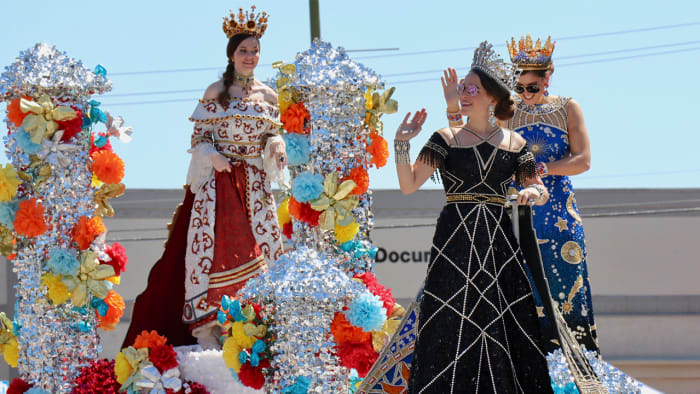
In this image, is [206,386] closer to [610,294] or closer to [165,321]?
[165,321]

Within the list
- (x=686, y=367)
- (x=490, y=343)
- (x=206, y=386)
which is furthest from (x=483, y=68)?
(x=686, y=367)

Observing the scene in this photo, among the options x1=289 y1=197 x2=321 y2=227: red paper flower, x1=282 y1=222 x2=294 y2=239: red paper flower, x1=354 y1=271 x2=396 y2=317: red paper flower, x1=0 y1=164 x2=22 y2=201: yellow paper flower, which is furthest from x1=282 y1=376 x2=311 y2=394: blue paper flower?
x1=0 y1=164 x2=22 y2=201: yellow paper flower

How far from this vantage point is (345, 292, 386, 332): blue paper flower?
6383 millimetres

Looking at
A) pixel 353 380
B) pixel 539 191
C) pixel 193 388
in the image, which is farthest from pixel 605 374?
pixel 193 388

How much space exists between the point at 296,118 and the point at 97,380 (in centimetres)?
211

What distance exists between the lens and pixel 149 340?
23.1ft

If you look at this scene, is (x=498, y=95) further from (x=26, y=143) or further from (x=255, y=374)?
(x=26, y=143)

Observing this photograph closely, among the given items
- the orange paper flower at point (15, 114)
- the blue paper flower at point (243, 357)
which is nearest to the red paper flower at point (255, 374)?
the blue paper flower at point (243, 357)

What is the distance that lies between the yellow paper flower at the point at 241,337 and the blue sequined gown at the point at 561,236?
1.82 meters

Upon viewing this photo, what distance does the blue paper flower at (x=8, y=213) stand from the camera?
7320 mm

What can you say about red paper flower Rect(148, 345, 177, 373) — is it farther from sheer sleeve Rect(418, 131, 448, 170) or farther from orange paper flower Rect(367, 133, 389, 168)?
sheer sleeve Rect(418, 131, 448, 170)

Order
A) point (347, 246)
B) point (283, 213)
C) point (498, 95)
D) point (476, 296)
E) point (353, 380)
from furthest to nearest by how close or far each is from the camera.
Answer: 1. point (283, 213)
2. point (347, 246)
3. point (353, 380)
4. point (498, 95)
5. point (476, 296)

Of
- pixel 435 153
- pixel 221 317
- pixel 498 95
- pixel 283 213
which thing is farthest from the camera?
pixel 283 213

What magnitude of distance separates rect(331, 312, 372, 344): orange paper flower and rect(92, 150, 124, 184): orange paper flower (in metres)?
1.98
